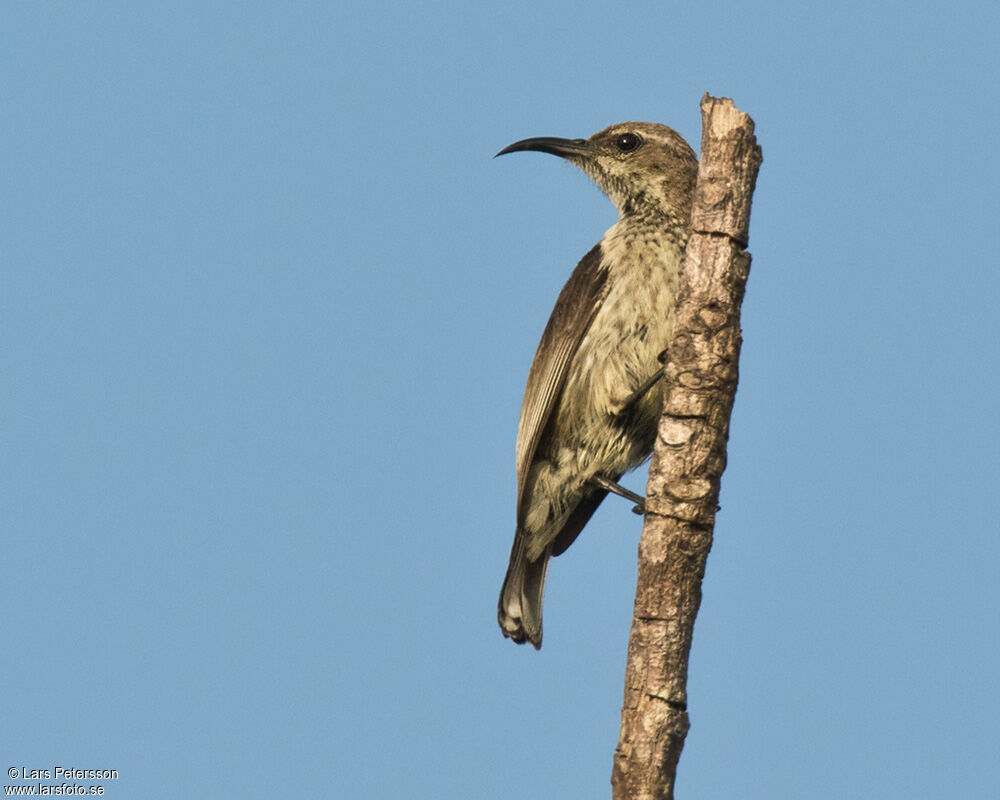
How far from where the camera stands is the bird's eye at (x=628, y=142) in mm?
7539

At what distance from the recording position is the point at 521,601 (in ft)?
24.6

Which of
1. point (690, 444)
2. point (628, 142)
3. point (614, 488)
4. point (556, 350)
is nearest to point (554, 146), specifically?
point (628, 142)

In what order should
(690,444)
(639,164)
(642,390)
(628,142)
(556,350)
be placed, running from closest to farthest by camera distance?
(690,444) → (642,390) → (556,350) → (639,164) → (628,142)

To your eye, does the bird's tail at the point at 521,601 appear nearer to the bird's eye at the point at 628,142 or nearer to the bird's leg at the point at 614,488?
the bird's leg at the point at 614,488

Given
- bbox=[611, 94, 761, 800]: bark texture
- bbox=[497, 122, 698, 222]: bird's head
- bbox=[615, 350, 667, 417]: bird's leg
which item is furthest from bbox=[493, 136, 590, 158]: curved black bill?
A: bbox=[611, 94, 761, 800]: bark texture

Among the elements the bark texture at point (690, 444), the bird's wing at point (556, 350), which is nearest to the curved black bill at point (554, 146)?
the bird's wing at point (556, 350)

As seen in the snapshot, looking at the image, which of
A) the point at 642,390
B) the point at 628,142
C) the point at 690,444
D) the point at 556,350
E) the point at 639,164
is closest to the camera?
the point at 690,444

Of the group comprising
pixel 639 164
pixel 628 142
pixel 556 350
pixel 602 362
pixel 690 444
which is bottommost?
pixel 690 444

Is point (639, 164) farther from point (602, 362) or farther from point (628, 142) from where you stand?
point (602, 362)

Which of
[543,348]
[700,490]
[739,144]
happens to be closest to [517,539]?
[543,348]

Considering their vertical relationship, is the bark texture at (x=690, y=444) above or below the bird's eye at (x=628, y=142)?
below

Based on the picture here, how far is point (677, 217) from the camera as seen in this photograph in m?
7.02

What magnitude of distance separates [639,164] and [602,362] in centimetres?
139

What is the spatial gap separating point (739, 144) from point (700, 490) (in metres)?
1.43
